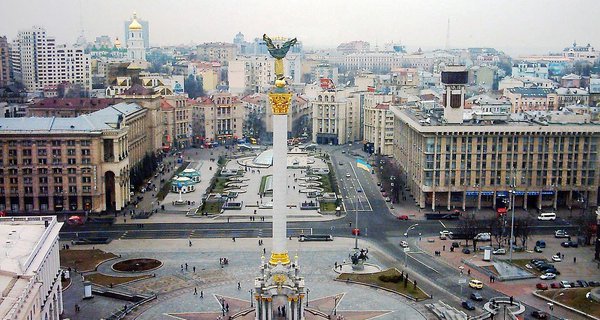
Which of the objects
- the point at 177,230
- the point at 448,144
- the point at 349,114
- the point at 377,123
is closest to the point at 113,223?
the point at 177,230

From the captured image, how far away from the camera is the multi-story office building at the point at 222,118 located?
159 m

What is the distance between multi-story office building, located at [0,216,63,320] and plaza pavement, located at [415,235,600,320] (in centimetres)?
3872

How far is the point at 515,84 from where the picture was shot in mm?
189000

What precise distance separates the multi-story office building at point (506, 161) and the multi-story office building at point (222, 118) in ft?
228

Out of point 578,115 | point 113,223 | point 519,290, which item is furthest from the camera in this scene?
point 578,115

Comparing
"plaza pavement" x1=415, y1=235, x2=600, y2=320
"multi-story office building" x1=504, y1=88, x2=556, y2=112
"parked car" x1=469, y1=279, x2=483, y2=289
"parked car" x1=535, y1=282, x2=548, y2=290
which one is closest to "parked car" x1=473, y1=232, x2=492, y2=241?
"plaza pavement" x1=415, y1=235, x2=600, y2=320

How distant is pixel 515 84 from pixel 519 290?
13198cm

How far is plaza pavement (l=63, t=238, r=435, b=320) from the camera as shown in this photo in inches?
2389

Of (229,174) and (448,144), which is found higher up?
(448,144)

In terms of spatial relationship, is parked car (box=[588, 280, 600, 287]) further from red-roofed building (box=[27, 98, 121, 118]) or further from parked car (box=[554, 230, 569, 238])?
red-roofed building (box=[27, 98, 121, 118])

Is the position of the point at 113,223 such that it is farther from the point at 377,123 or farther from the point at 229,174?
the point at 377,123

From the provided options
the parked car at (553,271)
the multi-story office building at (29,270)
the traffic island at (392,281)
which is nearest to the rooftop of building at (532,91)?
the parked car at (553,271)

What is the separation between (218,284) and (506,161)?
1833 inches

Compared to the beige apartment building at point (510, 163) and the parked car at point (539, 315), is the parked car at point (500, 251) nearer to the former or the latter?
the parked car at point (539, 315)
